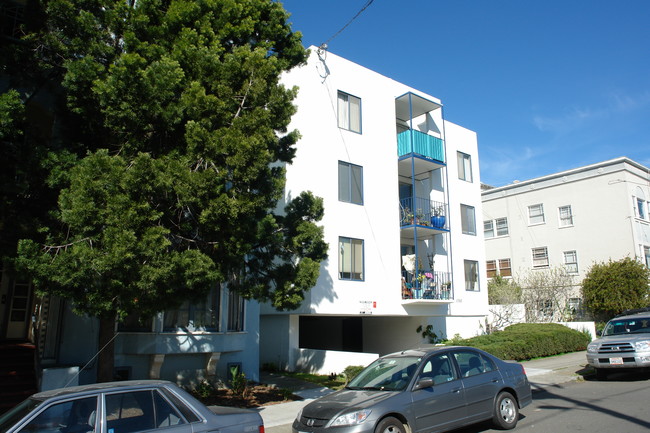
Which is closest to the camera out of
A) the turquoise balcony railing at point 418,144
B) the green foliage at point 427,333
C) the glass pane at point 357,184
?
the glass pane at point 357,184

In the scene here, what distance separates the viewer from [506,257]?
1366 inches

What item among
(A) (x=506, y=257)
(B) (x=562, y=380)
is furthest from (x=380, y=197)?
(A) (x=506, y=257)

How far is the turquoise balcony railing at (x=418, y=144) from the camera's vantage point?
2095cm

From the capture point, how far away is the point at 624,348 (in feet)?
42.8

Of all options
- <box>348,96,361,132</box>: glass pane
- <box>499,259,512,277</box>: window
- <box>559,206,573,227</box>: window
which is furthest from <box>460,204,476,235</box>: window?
<box>499,259,512,277</box>: window

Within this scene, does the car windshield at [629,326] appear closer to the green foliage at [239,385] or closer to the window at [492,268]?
the green foliage at [239,385]

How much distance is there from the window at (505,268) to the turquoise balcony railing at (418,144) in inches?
620

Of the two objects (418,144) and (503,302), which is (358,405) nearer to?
(418,144)

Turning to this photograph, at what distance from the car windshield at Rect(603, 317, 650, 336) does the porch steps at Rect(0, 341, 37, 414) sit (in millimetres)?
15220

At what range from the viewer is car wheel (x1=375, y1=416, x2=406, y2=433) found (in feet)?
22.6

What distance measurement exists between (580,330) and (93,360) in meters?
21.7

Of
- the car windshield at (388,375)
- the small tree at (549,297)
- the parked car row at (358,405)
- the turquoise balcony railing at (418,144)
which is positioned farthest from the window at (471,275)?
the car windshield at (388,375)

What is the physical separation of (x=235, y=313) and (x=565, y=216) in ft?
86.0

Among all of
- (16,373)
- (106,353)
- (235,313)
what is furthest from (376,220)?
(16,373)
